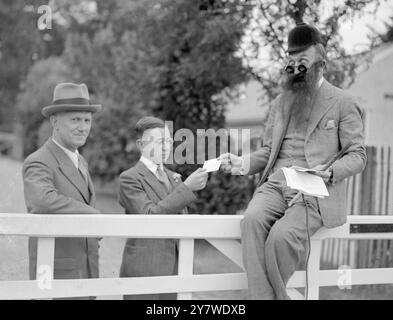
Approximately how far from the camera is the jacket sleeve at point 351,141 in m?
2.68

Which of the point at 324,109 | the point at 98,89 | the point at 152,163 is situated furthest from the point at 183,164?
the point at 98,89

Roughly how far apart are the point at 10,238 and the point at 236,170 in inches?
53.5

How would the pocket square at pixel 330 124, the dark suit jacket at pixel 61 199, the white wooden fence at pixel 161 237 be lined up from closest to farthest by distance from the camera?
the white wooden fence at pixel 161 237, the dark suit jacket at pixel 61 199, the pocket square at pixel 330 124

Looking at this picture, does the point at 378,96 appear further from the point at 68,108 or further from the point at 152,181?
the point at 68,108

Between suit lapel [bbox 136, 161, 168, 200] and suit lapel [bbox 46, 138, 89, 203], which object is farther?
suit lapel [bbox 136, 161, 168, 200]

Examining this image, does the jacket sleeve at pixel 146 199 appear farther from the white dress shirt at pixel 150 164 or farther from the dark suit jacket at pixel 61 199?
the dark suit jacket at pixel 61 199

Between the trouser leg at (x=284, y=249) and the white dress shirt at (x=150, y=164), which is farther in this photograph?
the white dress shirt at (x=150, y=164)

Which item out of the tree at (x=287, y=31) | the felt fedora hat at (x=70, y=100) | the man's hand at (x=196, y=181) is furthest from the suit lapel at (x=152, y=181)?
the tree at (x=287, y=31)

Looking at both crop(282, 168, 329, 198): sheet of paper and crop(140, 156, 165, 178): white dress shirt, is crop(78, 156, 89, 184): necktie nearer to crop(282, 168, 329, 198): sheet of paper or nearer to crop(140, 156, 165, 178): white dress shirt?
crop(140, 156, 165, 178): white dress shirt

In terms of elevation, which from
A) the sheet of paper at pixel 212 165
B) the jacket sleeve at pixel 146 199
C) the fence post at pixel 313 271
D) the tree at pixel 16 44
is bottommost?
the fence post at pixel 313 271

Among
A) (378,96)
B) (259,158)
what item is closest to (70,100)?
(259,158)

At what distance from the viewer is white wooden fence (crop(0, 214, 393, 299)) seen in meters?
2.36

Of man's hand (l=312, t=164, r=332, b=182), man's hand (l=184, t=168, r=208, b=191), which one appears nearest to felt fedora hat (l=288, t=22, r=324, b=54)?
man's hand (l=312, t=164, r=332, b=182)

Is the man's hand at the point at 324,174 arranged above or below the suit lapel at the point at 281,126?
below
